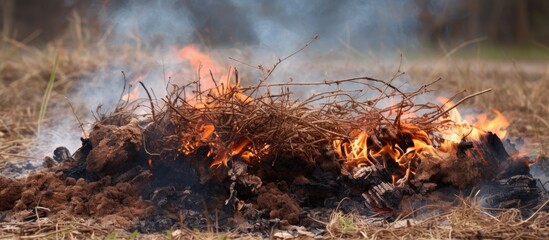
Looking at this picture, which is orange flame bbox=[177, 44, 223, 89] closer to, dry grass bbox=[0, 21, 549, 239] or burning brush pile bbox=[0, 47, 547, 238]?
burning brush pile bbox=[0, 47, 547, 238]

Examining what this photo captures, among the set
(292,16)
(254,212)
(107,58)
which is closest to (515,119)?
(292,16)

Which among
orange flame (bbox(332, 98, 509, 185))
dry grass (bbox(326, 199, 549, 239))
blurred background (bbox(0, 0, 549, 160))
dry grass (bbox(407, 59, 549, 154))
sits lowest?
dry grass (bbox(326, 199, 549, 239))

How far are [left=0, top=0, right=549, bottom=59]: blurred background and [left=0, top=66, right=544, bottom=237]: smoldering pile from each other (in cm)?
281

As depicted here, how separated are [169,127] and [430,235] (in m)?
1.55

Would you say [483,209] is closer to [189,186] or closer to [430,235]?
[430,235]

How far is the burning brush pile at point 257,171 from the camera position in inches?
150

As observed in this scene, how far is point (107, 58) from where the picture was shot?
8.52 metres

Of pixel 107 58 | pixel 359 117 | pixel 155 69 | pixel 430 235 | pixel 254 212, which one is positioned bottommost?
pixel 430 235

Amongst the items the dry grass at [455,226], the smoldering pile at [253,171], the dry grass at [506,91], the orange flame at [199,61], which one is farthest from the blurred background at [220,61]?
the dry grass at [455,226]

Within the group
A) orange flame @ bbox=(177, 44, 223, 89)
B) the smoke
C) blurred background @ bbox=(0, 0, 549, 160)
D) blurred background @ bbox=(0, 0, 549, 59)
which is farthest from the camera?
blurred background @ bbox=(0, 0, 549, 59)

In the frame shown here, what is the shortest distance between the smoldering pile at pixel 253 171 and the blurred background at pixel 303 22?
111 inches

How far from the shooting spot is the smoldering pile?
3.82 metres

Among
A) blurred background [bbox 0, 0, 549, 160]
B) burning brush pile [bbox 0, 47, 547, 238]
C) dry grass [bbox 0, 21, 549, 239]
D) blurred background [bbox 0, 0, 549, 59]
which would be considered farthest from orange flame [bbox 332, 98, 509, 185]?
blurred background [bbox 0, 0, 549, 59]

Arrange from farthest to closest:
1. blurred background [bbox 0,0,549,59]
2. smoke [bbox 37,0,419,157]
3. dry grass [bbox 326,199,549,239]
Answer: blurred background [bbox 0,0,549,59] → smoke [bbox 37,0,419,157] → dry grass [bbox 326,199,549,239]
